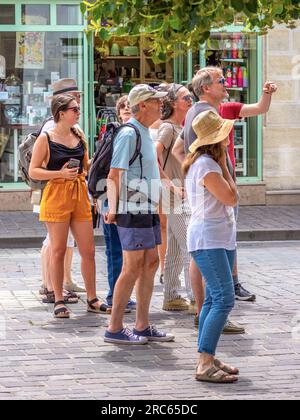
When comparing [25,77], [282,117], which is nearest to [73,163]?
[25,77]

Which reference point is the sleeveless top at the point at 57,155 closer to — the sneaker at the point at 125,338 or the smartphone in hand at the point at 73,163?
the smartphone in hand at the point at 73,163

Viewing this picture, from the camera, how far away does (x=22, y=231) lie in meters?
16.1

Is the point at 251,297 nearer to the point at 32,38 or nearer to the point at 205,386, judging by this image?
the point at 205,386

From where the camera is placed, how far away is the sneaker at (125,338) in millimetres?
9211

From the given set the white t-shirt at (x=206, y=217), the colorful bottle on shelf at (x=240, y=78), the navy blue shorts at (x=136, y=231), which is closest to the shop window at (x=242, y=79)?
the colorful bottle on shelf at (x=240, y=78)

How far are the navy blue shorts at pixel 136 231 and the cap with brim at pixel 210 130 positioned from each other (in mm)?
1168

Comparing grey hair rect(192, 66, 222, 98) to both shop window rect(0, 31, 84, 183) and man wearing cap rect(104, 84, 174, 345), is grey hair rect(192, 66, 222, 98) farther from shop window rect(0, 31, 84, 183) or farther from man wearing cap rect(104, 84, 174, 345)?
shop window rect(0, 31, 84, 183)

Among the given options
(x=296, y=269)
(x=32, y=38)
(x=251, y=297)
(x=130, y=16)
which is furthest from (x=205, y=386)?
(x=32, y=38)

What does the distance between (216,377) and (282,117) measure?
11542mm

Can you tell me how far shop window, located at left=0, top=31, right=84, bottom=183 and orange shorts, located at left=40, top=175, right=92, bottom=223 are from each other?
830 centimetres

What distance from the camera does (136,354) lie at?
893cm

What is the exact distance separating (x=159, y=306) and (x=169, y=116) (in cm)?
168

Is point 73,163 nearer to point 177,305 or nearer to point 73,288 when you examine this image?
point 177,305
